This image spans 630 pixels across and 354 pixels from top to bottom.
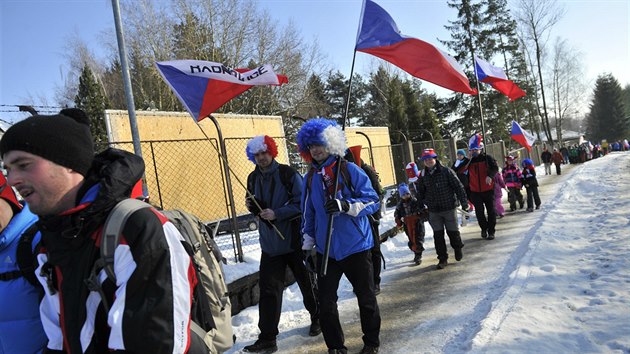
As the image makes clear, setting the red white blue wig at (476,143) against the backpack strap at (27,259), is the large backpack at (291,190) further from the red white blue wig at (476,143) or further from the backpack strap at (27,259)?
the red white blue wig at (476,143)

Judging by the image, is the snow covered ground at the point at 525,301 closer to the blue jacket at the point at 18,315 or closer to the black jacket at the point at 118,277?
the blue jacket at the point at 18,315

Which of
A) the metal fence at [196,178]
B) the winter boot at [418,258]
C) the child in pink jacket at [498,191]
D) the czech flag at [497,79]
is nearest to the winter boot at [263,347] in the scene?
the metal fence at [196,178]

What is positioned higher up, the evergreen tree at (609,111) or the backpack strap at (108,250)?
the evergreen tree at (609,111)

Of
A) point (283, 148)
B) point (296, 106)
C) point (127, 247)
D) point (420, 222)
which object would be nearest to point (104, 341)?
point (127, 247)

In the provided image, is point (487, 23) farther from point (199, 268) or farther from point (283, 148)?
point (199, 268)

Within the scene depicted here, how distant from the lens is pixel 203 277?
1.80 meters

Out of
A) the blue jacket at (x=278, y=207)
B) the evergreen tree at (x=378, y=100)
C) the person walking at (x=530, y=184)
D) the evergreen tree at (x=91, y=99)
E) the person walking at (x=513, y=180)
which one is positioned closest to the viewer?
the blue jacket at (x=278, y=207)

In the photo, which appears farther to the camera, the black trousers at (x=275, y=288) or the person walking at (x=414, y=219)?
the person walking at (x=414, y=219)

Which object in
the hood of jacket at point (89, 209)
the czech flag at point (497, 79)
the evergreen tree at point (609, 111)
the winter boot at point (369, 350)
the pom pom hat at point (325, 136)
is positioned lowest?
the winter boot at point (369, 350)

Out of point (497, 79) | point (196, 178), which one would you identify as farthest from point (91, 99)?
point (497, 79)

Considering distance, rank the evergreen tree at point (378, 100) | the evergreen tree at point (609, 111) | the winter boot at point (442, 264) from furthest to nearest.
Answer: the evergreen tree at point (609, 111)
the evergreen tree at point (378, 100)
the winter boot at point (442, 264)

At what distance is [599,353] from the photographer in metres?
3.27

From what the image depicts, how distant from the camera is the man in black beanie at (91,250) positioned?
141 cm

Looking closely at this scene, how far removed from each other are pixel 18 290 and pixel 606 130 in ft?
262
